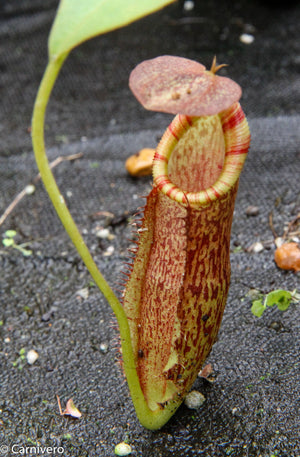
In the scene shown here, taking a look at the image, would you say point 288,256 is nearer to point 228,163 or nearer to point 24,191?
point 228,163

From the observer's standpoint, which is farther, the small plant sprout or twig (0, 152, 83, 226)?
twig (0, 152, 83, 226)

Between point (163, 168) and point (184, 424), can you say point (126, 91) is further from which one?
point (184, 424)

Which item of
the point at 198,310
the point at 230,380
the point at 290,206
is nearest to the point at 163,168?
the point at 198,310

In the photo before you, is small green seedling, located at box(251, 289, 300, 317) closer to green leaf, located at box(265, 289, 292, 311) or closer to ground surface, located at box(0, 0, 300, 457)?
green leaf, located at box(265, 289, 292, 311)

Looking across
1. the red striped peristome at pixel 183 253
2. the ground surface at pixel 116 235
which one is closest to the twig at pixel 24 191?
the ground surface at pixel 116 235

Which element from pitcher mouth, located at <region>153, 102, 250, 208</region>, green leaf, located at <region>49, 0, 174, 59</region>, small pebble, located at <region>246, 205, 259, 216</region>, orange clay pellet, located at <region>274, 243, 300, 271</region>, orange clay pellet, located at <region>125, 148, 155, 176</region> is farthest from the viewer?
orange clay pellet, located at <region>125, 148, 155, 176</region>

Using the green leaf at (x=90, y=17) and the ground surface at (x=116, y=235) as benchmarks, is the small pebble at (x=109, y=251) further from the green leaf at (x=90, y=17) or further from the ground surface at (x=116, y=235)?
the green leaf at (x=90, y=17)

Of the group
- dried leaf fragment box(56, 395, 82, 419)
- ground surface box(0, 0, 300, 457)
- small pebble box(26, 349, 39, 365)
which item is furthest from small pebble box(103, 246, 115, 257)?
dried leaf fragment box(56, 395, 82, 419)

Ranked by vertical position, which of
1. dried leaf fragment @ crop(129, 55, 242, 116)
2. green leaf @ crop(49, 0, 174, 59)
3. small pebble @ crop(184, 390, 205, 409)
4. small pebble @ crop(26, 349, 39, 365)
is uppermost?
green leaf @ crop(49, 0, 174, 59)
